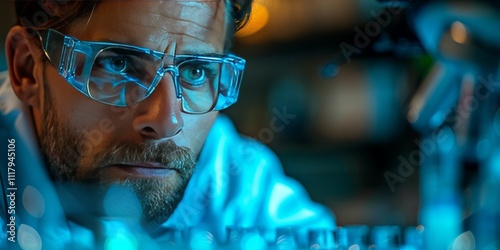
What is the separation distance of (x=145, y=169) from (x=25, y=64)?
33cm

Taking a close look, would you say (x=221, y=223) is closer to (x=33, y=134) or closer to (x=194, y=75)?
(x=194, y=75)

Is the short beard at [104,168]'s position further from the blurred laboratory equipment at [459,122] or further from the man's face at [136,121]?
the blurred laboratory equipment at [459,122]

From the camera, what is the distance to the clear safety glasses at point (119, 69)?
1.31m

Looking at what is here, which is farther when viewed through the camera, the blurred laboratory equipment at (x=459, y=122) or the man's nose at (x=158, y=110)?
the blurred laboratory equipment at (x=459, y=122)

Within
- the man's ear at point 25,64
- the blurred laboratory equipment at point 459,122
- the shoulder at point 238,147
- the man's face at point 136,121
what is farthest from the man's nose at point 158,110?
the blurred laboratory equipment at point 459,122

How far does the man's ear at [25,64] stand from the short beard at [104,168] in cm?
3

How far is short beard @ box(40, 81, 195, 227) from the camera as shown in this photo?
4.42 ft

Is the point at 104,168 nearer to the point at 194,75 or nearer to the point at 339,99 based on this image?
the point at 194,75

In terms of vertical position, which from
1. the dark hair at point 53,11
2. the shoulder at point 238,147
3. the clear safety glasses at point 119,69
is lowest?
the shoulder at point 238,147

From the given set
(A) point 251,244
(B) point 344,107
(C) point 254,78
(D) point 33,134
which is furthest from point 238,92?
(D) point 33,134

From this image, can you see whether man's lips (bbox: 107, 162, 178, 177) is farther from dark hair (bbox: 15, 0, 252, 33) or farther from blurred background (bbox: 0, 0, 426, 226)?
dark hair (bbox: 15, 0, 252, 33)

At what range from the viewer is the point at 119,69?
4.31ft

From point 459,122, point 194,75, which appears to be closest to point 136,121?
point 194,75

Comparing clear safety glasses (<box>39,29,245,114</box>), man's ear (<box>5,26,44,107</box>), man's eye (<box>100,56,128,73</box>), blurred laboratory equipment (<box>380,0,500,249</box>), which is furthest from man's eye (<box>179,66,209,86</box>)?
blurred laboratory equipment (<box>380,0,500,249</box>)
